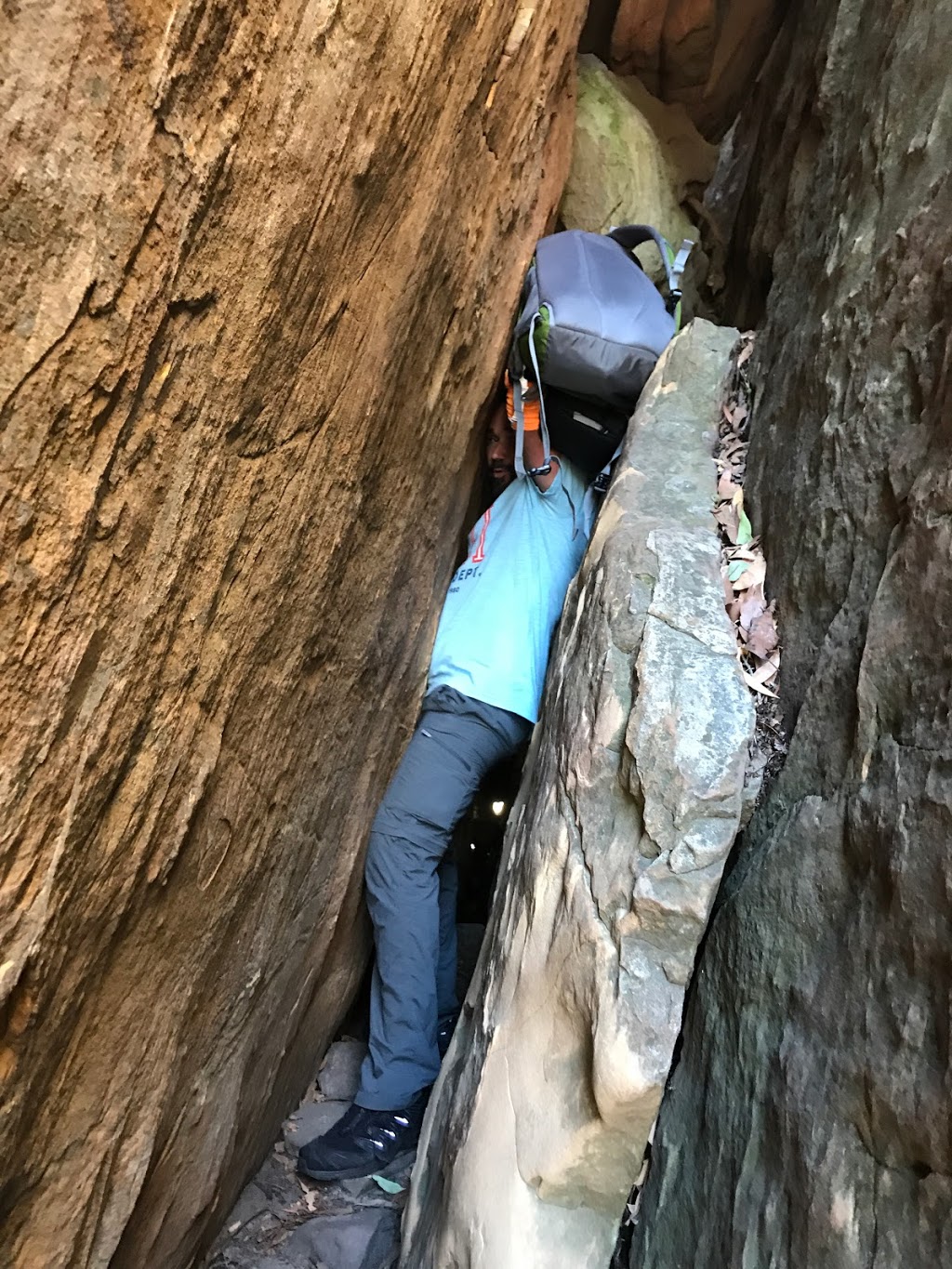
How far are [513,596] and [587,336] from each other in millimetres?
1005

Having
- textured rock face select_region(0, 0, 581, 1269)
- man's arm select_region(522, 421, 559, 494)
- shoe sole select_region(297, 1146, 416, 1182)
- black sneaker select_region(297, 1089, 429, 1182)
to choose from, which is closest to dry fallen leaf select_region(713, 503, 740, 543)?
man's arm select_region(522, 421, 559, 494)

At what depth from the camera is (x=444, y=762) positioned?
3203 millimetres

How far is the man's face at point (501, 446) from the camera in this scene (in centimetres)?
367

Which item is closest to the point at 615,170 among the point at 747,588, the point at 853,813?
the point at 747,588

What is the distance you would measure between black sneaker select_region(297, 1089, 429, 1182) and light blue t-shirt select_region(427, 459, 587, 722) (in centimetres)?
151

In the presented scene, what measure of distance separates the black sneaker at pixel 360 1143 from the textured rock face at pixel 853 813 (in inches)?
51.5

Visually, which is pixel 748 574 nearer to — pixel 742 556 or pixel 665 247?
pixel 742 556

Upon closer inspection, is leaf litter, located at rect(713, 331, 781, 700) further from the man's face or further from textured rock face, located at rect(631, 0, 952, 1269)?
the man's face

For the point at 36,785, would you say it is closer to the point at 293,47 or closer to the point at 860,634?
the point at 293,47

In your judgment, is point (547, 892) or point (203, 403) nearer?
point (203, 403)

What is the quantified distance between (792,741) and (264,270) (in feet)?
5.09

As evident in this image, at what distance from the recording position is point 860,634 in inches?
73.0

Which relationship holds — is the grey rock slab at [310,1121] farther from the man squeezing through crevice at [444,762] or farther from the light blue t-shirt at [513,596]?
the light blue t-shirt at [513,596]

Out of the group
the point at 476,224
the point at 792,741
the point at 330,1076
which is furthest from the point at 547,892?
the point at 476,224
